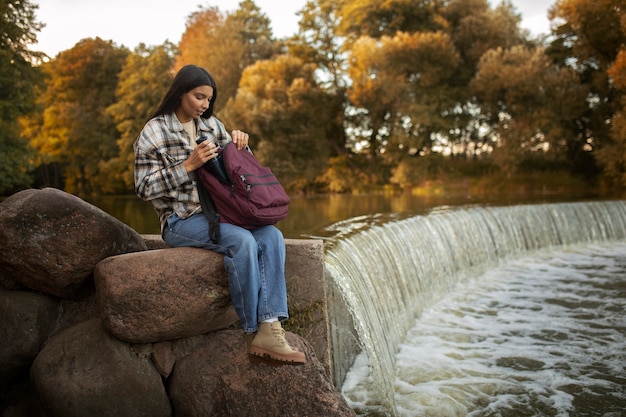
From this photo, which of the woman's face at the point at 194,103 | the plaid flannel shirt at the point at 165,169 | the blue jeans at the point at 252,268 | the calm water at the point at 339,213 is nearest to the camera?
the blue jeans at the point at 252,268

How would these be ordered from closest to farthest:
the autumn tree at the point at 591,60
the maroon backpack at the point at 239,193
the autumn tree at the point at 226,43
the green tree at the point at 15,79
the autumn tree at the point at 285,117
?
the maroon backpack at the point at 239,193 → the green tree at the point at 15,79 → the autumn tree at the point at 591,60 → the autumn tree at the point at 285,117 → the autumn tree at the point at 226,43

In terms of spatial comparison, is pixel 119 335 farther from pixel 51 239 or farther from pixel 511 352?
pixel 511 352

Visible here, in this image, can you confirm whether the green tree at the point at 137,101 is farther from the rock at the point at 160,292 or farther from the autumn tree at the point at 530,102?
the rock at the point at 160,292

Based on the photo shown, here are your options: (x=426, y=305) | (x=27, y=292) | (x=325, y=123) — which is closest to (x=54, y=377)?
(x=27, y=292)

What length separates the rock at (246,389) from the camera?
3.17 m

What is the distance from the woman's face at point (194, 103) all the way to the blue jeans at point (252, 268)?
74cm

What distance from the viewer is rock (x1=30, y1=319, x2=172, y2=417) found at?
10.1 feet

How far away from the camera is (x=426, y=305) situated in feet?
25.2

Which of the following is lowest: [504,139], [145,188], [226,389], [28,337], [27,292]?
[226,389]

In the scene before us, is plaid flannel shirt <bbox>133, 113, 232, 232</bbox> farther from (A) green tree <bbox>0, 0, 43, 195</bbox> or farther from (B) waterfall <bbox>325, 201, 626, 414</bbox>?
(A) green tree <bbox>0, 0, 43, 195</bbox>

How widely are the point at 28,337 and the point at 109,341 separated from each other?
A: 0.62m

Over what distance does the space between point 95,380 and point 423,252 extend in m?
6.33

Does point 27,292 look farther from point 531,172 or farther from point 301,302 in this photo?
point 531,172

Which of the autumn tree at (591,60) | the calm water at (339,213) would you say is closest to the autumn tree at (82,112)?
the calm water at (339,213)
